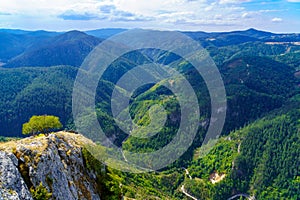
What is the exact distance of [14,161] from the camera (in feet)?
127

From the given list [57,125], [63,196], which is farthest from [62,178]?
[57,125]

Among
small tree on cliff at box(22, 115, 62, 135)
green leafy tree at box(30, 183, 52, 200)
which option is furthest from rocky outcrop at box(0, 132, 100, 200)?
small tree on cliff at box(22, 115, 62, 135)

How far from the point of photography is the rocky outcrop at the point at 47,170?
1399 inches

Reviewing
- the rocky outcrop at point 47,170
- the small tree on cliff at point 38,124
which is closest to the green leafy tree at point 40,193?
the rocky outcrop at point 47,170

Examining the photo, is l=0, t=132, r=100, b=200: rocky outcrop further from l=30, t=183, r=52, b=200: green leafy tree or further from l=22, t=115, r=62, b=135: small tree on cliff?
l=22, t=115, r=62, b=135: small tree on cliff

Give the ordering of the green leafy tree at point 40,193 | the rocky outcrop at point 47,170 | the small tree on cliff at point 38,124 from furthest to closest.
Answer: the small tree on cliff at point 38,124 < the green leafy tree at point 40,193 < the rocky outcrop at point 47,170

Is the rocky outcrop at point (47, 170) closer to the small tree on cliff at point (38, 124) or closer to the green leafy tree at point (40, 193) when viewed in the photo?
the green leafy tree at point (40, 193)

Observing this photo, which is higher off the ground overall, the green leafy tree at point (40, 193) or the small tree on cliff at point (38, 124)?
Result: the small tree on cliff at point (38, 124)

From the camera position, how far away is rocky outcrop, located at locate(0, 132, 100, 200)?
35.5 meters

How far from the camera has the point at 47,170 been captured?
141ft

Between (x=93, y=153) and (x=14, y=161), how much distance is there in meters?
22.7

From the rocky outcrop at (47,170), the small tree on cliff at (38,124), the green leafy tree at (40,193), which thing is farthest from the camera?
the small tree on cliff at (38,124)

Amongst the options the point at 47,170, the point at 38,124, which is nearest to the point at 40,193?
the point at 47,170

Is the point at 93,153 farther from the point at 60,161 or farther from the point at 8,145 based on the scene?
the point at 8,145
